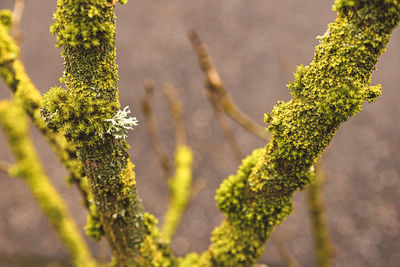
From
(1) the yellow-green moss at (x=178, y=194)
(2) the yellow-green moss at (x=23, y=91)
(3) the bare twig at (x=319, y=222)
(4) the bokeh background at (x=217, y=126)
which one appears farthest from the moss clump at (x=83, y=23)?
(4) the bokeh background at (x=217, y=126)

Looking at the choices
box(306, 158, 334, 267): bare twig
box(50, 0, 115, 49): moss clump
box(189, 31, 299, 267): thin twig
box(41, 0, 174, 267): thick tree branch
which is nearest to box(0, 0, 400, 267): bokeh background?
box(306, 158, 334, 267): bare twig

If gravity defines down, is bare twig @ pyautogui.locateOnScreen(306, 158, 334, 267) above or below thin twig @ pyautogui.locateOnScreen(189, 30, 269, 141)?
below

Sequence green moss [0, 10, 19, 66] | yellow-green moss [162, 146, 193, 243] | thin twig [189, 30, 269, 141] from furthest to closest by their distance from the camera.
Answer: yellow-green moss [162, 146, 193, 243], thin twig [189, 30, 269, 141], green moss [0, 10, 19, 66]

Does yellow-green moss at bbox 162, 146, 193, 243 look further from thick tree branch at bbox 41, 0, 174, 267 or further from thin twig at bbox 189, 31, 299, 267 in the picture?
thick tree branch at bbox 41, 0, 174, 267

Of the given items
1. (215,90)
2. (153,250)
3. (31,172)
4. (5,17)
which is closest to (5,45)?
(5,17)

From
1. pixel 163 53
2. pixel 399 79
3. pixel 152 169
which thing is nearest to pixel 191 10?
pixel 163 53

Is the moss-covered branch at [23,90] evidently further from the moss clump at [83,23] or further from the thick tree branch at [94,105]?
the moss clump at [83,23]

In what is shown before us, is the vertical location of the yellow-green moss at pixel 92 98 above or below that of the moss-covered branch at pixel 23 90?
below
